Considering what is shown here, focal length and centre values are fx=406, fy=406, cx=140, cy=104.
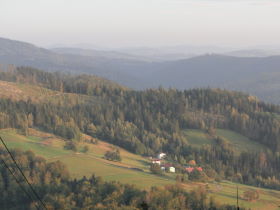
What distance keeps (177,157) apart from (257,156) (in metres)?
27.1

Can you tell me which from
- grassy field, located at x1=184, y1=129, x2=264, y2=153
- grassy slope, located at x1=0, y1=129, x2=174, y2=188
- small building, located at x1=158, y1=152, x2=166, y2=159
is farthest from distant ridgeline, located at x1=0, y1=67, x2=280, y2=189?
grassy slope, located at x1=0, y1=129, x2=174, y2=188

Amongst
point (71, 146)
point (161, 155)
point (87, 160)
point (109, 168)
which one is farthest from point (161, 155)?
point (109, 168)

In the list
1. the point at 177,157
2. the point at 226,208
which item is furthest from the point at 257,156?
the point at 226,208

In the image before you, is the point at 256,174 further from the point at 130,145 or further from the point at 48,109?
the point at 48,109

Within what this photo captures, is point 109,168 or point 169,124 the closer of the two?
point 109,168

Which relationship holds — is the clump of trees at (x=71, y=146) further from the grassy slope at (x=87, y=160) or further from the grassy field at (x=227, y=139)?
the grassy field at (x=227, y=139)

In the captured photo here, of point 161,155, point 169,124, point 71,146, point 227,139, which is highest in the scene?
point 71,146

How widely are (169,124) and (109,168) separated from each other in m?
77.8

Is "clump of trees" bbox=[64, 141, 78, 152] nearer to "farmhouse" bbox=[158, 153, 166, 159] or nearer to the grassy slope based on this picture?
the grassy slope

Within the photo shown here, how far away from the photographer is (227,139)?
163 metres

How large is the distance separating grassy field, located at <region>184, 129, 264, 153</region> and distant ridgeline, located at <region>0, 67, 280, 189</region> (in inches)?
106

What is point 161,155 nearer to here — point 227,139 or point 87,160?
point 227,139

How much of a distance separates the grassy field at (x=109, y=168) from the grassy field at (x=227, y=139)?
33995 mm

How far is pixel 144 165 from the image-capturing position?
117 meters
